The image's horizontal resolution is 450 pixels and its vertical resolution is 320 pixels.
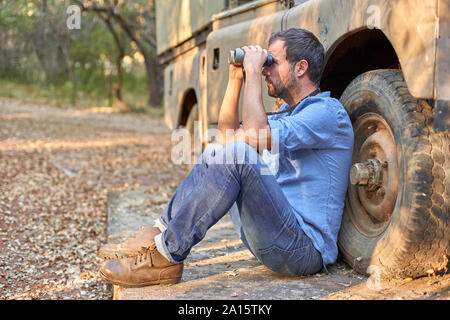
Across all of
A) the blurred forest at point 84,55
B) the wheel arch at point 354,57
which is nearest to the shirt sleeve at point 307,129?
the wheel arch at point 354,57

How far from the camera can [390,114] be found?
2.68 meters

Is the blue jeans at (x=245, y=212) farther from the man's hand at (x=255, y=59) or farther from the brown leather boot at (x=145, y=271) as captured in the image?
the man's hand at (x=255, y=59)

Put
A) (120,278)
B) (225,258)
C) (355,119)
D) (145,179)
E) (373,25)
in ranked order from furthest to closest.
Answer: (145,179), (225,258), (355,119), (120,278), (373,25)

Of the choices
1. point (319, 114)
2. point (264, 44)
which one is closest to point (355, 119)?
point (319, 114)

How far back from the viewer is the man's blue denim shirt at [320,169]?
9.06 ft

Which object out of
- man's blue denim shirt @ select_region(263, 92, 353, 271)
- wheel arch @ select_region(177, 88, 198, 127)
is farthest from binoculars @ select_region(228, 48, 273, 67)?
wheel arch @ select_region(177, 88, 198, 127)

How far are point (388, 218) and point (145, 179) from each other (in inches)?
192

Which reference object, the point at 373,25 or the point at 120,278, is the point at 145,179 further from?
the point at 373,25

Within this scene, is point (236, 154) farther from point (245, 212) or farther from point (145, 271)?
point (145, 271)

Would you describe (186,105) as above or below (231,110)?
above

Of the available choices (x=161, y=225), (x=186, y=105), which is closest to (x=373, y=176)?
(x=161, y=225)

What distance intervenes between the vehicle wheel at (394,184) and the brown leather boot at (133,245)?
97 cm

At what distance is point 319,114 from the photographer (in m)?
2.74

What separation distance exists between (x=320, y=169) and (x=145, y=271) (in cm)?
95
